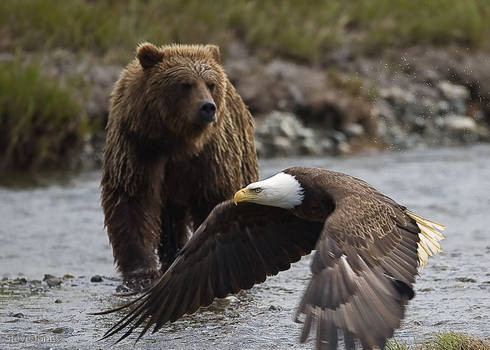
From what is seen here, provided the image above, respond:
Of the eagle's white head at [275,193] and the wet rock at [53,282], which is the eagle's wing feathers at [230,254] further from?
the wet rock at [53,282]

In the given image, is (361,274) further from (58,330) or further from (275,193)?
(58,330)

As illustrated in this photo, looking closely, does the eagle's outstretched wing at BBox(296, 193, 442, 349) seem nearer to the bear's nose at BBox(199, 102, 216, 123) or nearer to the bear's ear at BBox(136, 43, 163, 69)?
the bear's nose at BBox(199, 102, 216, 123)

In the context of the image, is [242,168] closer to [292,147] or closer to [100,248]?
[100,248]

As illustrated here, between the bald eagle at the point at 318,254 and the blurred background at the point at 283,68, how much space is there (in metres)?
6.93

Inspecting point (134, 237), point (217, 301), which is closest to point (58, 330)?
point (134, 237)

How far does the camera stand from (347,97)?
640 inches

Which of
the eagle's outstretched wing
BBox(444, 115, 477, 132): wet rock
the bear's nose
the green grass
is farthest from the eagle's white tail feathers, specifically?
BBox(444, 115, 477, 132): wet rock

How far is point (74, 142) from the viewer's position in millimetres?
13883

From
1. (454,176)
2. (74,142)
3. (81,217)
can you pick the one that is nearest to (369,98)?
(454,176)

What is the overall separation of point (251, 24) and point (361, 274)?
520 inches

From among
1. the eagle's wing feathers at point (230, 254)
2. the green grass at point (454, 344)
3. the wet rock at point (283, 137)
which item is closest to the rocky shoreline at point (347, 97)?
the wet rock at point (283, 137)

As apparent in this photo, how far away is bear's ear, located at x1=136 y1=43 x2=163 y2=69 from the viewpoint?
7.79 m

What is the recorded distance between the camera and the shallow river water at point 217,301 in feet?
21.7

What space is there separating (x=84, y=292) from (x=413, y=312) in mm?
2674
